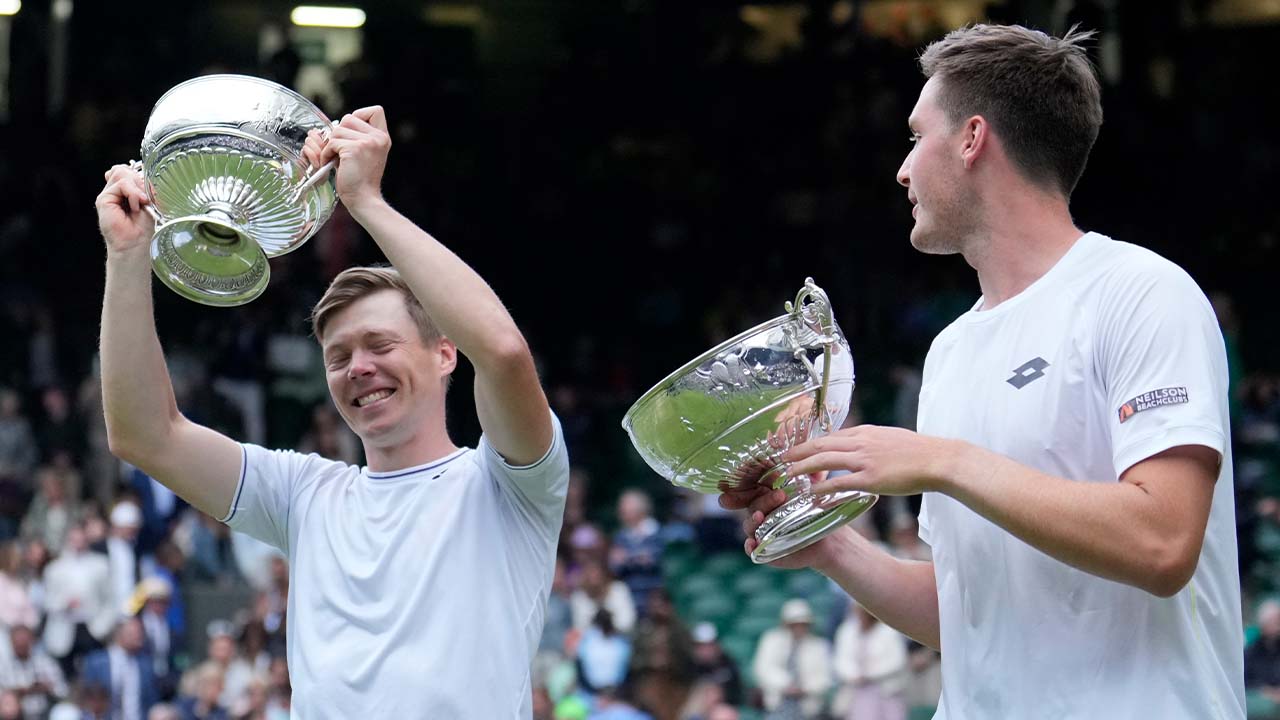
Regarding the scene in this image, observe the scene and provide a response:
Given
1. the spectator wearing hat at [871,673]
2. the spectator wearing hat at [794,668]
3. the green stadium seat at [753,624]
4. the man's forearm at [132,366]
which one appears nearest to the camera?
the man's forearm at [132,366]

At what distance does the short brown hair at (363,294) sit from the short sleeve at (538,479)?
0.26 meters

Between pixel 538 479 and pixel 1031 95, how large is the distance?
948 mm

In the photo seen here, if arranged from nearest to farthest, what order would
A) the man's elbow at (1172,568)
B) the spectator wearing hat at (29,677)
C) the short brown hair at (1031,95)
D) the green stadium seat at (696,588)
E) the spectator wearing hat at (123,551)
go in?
the man's elbow at (1172,568), the short brown hair at (1031,95), the spectator wearing hat at (29,677), the green stadium seat at (696,588), the spectator wearing hat at (123,551)

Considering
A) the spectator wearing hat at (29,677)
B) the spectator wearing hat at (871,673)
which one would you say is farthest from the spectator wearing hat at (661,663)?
the spectator wearing hat at (29,677)

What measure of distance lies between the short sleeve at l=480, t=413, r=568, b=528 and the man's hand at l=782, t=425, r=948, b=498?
56cm

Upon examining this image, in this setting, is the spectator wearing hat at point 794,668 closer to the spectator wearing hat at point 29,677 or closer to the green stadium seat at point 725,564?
the green stadium seat at point 725,564

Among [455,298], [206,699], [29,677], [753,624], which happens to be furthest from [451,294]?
[29,677]

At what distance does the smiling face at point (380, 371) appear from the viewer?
9.10ft

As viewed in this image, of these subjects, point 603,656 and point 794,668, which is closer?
point 794,668

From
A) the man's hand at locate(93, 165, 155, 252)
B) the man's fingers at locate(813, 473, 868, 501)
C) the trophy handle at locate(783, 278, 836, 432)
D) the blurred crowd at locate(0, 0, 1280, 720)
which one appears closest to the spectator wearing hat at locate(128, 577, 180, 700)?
the blurred crowd at locate(0, 0, 1280, 720)

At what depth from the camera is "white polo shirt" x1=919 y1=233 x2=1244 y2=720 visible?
2.14 metres

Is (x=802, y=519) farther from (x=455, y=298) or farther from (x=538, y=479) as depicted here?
(x=455, y=298)

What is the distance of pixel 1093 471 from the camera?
2.24m

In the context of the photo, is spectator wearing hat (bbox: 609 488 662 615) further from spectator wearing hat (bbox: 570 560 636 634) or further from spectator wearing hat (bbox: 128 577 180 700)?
spectator wearing hat (bbox: 128 577 180 700)
